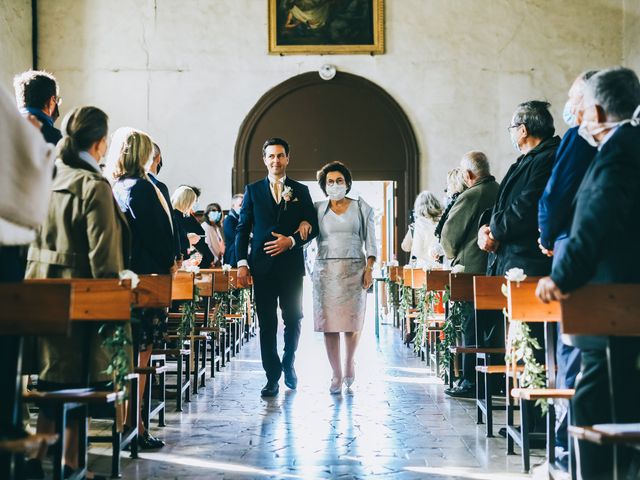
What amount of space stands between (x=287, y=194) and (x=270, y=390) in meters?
1.45

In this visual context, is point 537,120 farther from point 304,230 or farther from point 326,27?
point 326,27

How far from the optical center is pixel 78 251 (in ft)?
11.3

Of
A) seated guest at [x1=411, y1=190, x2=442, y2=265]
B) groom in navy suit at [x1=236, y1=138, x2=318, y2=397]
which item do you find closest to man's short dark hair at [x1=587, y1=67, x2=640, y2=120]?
groom in navy suit at [x1=236, y1=138, x2=318, y2=397]

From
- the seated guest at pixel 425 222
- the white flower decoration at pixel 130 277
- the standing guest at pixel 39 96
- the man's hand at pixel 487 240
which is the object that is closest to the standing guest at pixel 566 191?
the man's hand at pixel 487 240

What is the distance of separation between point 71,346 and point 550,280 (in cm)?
194

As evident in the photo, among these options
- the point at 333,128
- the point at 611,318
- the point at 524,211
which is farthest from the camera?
the point at 333,128

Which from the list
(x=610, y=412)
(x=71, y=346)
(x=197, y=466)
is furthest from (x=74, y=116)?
(x=610, y=412)

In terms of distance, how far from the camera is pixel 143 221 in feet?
14.4

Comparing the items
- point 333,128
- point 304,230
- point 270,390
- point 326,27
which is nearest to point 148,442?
point 270,390

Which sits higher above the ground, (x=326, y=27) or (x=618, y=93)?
(x=326, y=27)

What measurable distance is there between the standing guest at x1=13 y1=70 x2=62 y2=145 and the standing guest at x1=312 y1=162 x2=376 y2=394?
2313mm

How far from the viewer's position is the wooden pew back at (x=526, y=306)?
3.38 m

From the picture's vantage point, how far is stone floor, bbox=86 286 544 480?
3771mm

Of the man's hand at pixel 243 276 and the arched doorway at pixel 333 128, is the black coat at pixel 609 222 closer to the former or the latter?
the man's hand at pixel 243 276
